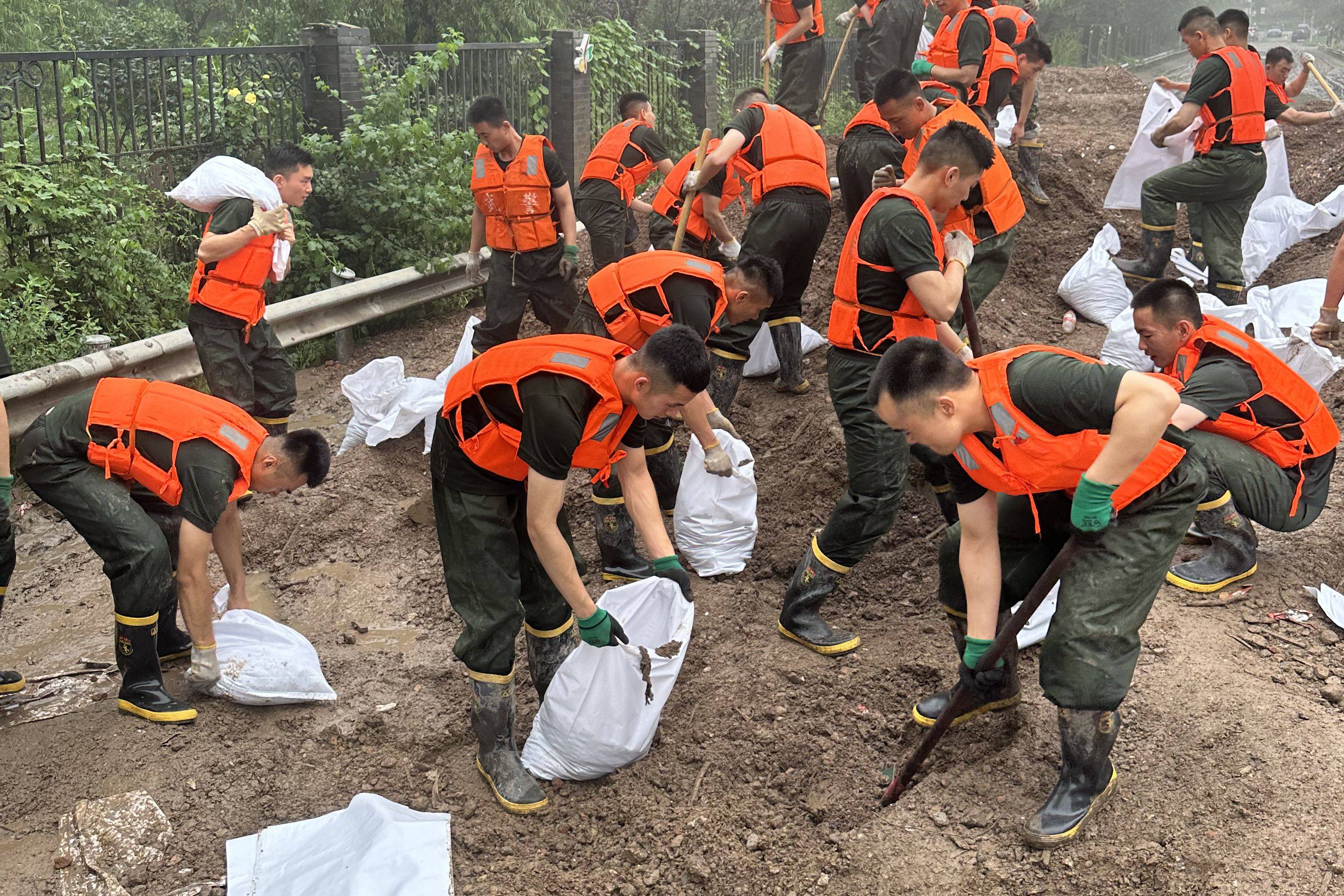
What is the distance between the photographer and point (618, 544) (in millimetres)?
4883

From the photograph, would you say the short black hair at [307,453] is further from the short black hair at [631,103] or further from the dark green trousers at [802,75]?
the dark green trousers at [802,75]

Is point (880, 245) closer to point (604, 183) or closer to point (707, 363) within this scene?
point (707, 363)

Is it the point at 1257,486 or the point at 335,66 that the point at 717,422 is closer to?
the point at 1257,486

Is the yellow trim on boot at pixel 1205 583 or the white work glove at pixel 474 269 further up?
the white work glove at pixel 474 269

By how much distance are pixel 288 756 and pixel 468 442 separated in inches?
56.3

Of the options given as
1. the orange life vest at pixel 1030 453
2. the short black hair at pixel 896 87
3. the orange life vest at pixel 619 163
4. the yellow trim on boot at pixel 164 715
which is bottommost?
the yellow trim on boot at pixel 164 715

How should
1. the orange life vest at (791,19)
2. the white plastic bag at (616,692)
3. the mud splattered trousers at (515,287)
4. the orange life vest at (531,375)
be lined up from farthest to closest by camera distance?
the orange life vest at (791,19), the mud splattered trousers at (515,287), the white plastic bag at (616,692), the orange life vest at (531,375)

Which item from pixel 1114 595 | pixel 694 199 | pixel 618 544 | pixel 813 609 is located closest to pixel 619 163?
pixel 694 199

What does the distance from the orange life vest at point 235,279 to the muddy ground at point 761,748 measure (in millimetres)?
1143

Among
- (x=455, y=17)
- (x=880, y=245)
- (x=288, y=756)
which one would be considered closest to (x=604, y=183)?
(x=880, y=245)

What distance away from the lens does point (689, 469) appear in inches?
194

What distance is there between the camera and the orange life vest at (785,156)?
5539mm

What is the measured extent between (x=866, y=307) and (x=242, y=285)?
3160 mm

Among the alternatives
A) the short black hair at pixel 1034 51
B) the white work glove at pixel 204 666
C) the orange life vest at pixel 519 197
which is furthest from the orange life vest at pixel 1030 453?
the short black hair at pixel 1034 51
